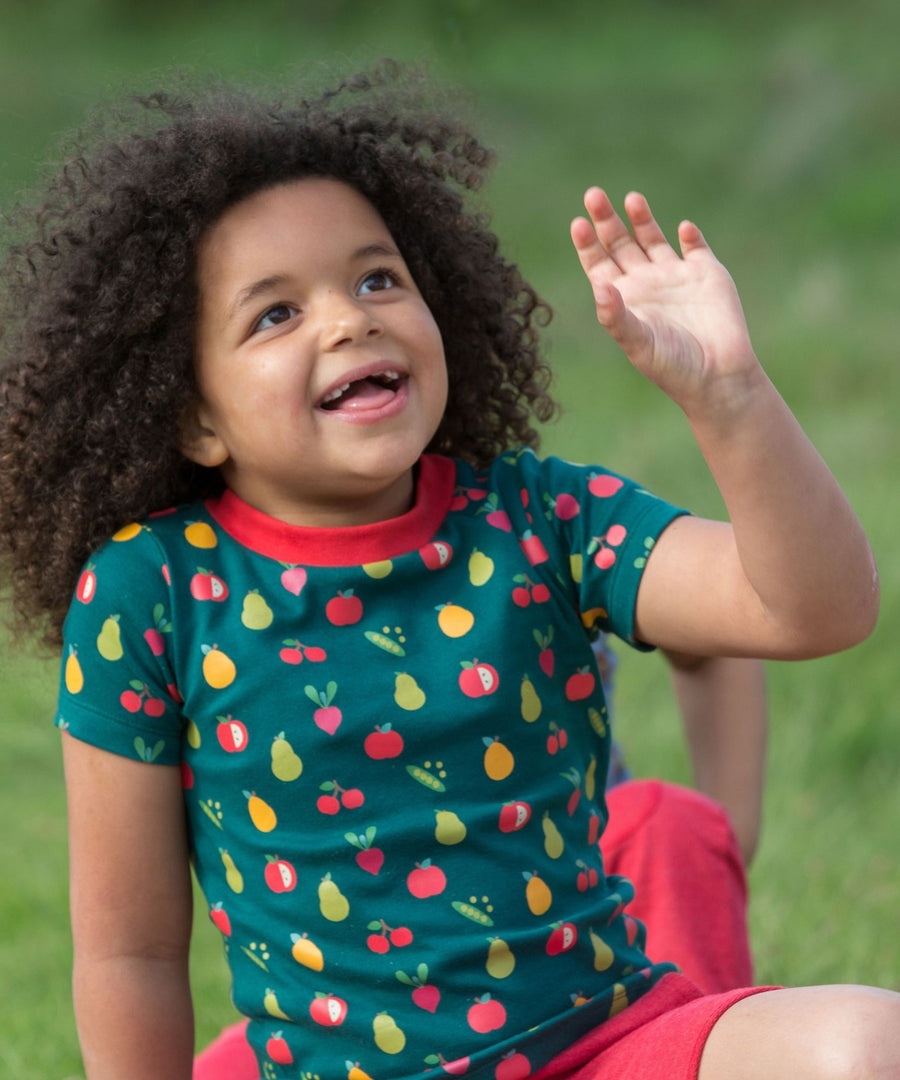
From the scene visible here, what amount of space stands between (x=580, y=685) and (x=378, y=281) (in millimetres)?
493

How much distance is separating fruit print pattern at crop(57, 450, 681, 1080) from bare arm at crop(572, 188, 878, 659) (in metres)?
0.12

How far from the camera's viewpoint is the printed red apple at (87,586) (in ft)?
5.35

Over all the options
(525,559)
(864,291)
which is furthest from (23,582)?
(864,291)

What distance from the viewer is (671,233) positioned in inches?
280

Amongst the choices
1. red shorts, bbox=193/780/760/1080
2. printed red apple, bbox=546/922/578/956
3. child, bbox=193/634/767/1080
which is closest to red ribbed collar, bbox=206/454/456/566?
printed red apple, bbox=546/922/578/956

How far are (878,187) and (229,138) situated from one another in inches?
250

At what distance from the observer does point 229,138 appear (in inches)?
66.7

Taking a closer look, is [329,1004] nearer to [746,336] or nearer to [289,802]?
[289,802]

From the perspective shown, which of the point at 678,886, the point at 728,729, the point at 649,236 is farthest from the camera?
the point at 728,729

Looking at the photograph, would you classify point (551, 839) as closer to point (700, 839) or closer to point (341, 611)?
point (341, 611)

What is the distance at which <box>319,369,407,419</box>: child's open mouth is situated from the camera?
1.60 metres

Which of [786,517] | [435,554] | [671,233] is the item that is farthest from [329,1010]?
[671,233]

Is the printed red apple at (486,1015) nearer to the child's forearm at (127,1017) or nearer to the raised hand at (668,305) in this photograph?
the child's forearm at (127,1017)

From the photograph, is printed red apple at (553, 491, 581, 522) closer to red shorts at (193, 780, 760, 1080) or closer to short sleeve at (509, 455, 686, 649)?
short sleeve at (509, 455, 686, 649)
